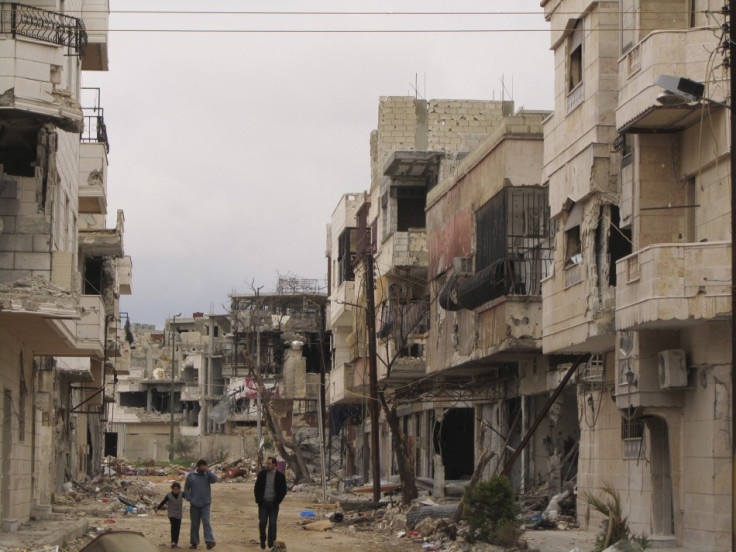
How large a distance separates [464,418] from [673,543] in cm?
2464

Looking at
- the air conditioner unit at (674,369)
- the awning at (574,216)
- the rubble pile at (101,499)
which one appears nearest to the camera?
the air conditioner unit at (674,369)

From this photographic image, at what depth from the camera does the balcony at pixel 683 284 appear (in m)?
16.9

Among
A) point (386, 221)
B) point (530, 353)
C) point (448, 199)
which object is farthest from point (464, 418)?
point (530, 353)

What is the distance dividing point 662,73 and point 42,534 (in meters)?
12.9

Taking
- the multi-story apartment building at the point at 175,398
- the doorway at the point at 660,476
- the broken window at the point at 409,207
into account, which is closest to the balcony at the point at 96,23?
the doorway at the point at 660,476

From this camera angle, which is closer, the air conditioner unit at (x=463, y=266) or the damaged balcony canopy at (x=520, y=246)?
the damaged balcony canopy at (x=520, y=246)

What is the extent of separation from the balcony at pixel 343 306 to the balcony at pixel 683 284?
32340mm

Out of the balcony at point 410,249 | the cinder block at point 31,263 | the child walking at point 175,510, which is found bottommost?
the child walking at point 175,510

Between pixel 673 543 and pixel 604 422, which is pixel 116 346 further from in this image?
pixel 673 543

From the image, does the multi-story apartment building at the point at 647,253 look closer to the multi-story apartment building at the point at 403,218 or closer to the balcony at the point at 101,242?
the multi-story apartment building at the point at 403,218

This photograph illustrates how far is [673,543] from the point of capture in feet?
62.5

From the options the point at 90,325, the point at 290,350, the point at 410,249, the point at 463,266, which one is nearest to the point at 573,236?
the point at 463,266

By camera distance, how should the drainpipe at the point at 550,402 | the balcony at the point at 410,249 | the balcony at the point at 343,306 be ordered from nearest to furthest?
the drainpipe at the point at 550,402
the balcony at the point at 410,249
the balcony at the point at 343,306

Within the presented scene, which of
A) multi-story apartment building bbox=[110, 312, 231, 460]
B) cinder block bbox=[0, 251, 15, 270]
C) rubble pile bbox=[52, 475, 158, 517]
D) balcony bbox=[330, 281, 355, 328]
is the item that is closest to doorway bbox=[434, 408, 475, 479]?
balcony bbox=[330, 281, 355, 328]
